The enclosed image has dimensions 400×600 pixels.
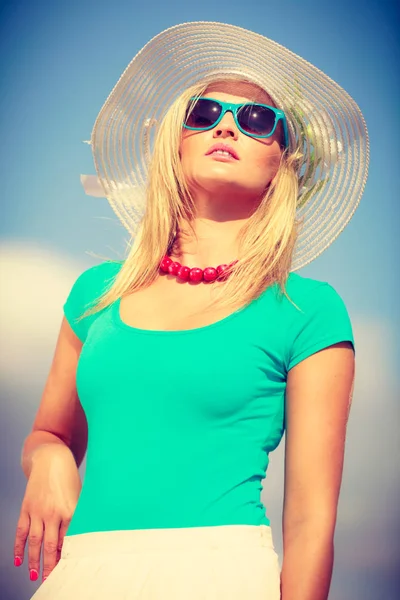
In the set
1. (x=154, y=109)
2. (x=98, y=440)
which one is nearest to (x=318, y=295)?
(x=98, y=440)

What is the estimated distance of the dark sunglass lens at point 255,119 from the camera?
5.90 feet

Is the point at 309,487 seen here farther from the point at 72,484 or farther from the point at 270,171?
the point at 270,171

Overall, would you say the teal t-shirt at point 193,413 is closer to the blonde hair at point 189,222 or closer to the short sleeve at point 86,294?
the blonde hair at point 189,222

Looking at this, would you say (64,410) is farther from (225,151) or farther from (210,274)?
(225,151)

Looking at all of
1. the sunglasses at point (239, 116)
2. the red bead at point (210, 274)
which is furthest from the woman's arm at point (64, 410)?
the sunglasses at point (239, 116)

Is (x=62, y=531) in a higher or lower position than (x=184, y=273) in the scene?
lower

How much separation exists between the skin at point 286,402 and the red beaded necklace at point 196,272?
0.02 m

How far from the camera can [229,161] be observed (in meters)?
1.75

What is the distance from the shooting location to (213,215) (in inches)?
71.9

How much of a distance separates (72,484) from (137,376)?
0.27 metres

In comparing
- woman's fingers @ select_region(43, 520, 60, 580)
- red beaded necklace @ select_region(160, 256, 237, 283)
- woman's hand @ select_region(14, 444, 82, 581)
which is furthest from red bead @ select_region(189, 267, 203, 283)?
woman's fingers @ select_region(43, 520, 60, 580)

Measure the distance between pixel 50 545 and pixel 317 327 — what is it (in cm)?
65

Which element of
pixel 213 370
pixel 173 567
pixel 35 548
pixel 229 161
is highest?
pixel 229 161

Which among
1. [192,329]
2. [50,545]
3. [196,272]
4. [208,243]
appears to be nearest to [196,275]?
[196,272]
